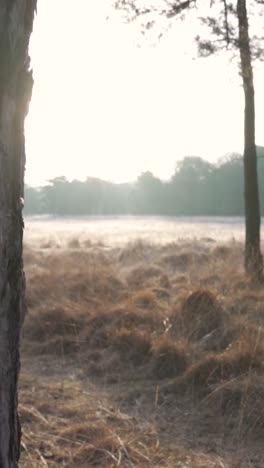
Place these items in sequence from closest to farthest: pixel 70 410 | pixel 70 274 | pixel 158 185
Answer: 1. pixel 70 410
2. pixel 70 274
3. pixel 158 185

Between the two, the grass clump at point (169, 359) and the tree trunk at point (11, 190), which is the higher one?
the tree trunk at point (11, 190)

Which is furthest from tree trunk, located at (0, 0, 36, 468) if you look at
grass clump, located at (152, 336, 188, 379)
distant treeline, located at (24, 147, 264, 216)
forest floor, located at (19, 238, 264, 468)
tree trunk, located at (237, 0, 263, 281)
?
distant treeline, located at (24, 147, 264, 216)

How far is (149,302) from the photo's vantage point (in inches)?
251

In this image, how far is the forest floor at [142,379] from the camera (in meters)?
3.08

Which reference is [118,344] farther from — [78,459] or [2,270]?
[2,270]

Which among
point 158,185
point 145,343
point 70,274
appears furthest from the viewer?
point 158,185

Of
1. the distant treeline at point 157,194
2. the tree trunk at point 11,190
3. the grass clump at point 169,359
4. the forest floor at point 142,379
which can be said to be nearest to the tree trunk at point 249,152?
the forest floor at point 142,379

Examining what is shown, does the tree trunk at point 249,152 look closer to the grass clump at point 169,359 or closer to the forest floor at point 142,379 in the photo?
the forest floor at point 142,379

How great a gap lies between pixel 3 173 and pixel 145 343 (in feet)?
12.6

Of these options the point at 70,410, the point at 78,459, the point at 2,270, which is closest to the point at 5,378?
the point at 2,270

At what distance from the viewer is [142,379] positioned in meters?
4.41

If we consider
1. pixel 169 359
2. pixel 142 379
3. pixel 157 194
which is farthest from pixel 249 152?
pixel 157 194

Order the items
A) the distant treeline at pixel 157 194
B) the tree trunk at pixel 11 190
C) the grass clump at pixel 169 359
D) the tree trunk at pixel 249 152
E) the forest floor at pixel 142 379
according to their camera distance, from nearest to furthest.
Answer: the tree trunk at pixel 11 190 < the forest floor at pixel 142 379 < the grass clump at pixel 169 359 < the tree trunk at pixel 249 152 < the distant treeline at pixel 157 194

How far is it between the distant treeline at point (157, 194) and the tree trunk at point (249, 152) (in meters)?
59.6
